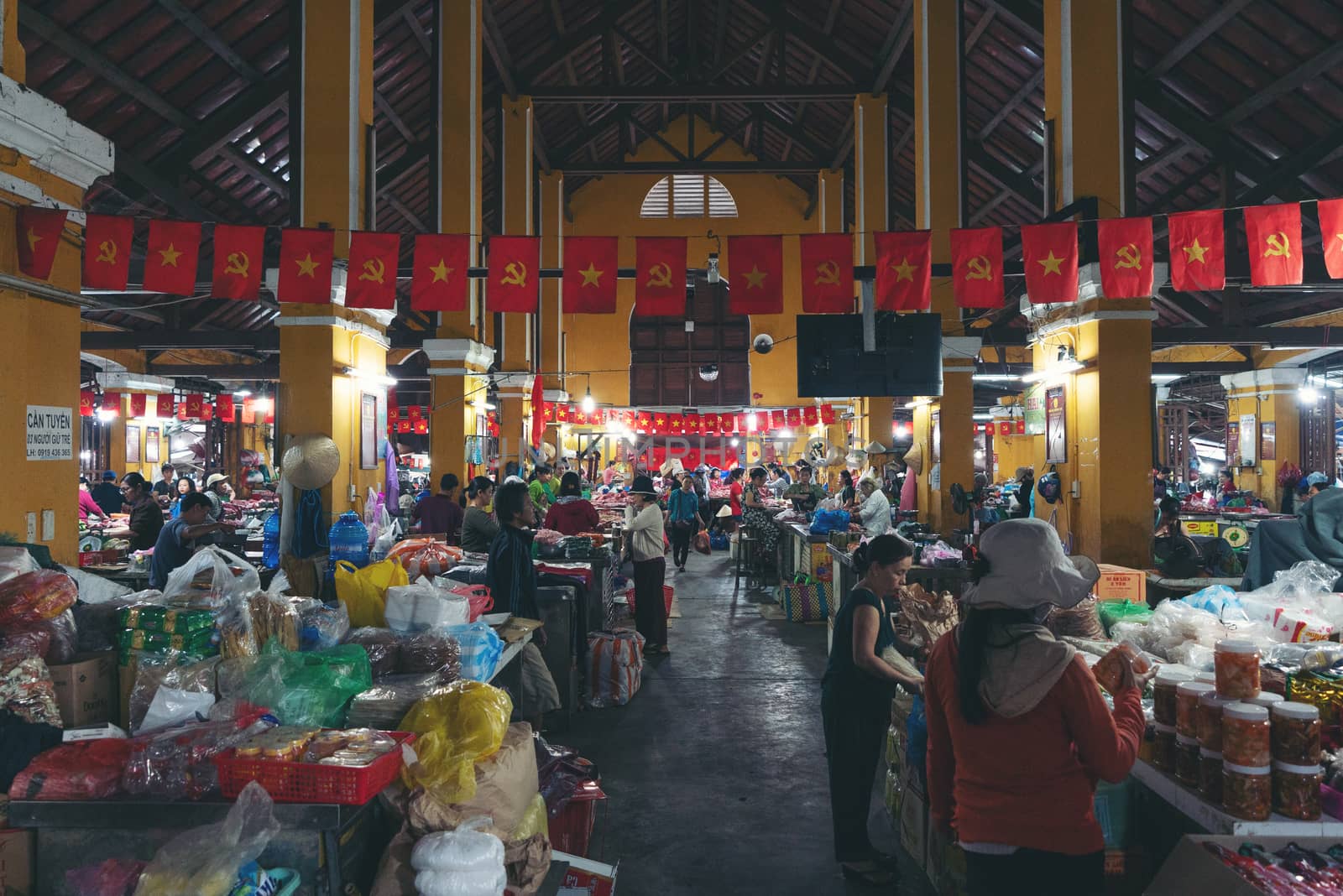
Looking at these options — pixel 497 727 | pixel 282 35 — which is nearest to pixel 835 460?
pixel 282 35

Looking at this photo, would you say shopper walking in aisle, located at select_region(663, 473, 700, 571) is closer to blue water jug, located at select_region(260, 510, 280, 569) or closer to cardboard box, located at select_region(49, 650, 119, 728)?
blue water jug, located at select_region(260, 510, 280, 569)

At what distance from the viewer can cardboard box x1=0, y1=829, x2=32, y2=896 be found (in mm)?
2154

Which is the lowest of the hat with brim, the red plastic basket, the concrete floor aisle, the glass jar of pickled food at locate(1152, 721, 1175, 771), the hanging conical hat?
the concrete floor aisle

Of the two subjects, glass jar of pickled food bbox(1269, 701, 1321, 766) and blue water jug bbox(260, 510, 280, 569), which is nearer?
glass jar of pickled food bbox(1269, 701, 1321, 766)

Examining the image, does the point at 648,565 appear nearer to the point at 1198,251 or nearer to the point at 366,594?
the point at 366,594

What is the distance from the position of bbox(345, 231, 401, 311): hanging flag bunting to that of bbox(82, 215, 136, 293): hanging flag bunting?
1665 millimetres

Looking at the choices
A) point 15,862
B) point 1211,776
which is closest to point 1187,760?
point 1211,776

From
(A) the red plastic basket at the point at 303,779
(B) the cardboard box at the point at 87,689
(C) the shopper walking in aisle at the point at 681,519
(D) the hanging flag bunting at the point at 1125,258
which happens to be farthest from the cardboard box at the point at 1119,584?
(C) the shopper walking in aisle at the point at 681,519

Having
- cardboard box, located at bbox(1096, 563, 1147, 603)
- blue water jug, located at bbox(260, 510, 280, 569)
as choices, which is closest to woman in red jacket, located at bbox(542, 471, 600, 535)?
blue water jug, located at bbox(260, 510, 280, 569)

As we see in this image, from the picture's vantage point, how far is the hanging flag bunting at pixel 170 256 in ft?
23.2

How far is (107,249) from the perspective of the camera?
6.64 meters

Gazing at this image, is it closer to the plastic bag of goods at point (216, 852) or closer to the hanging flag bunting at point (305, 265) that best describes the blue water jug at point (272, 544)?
the hanging flag bunting at point (305, 265)

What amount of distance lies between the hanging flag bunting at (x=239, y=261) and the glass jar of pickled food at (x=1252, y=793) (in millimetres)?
7073

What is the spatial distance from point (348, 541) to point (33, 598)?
419cm
